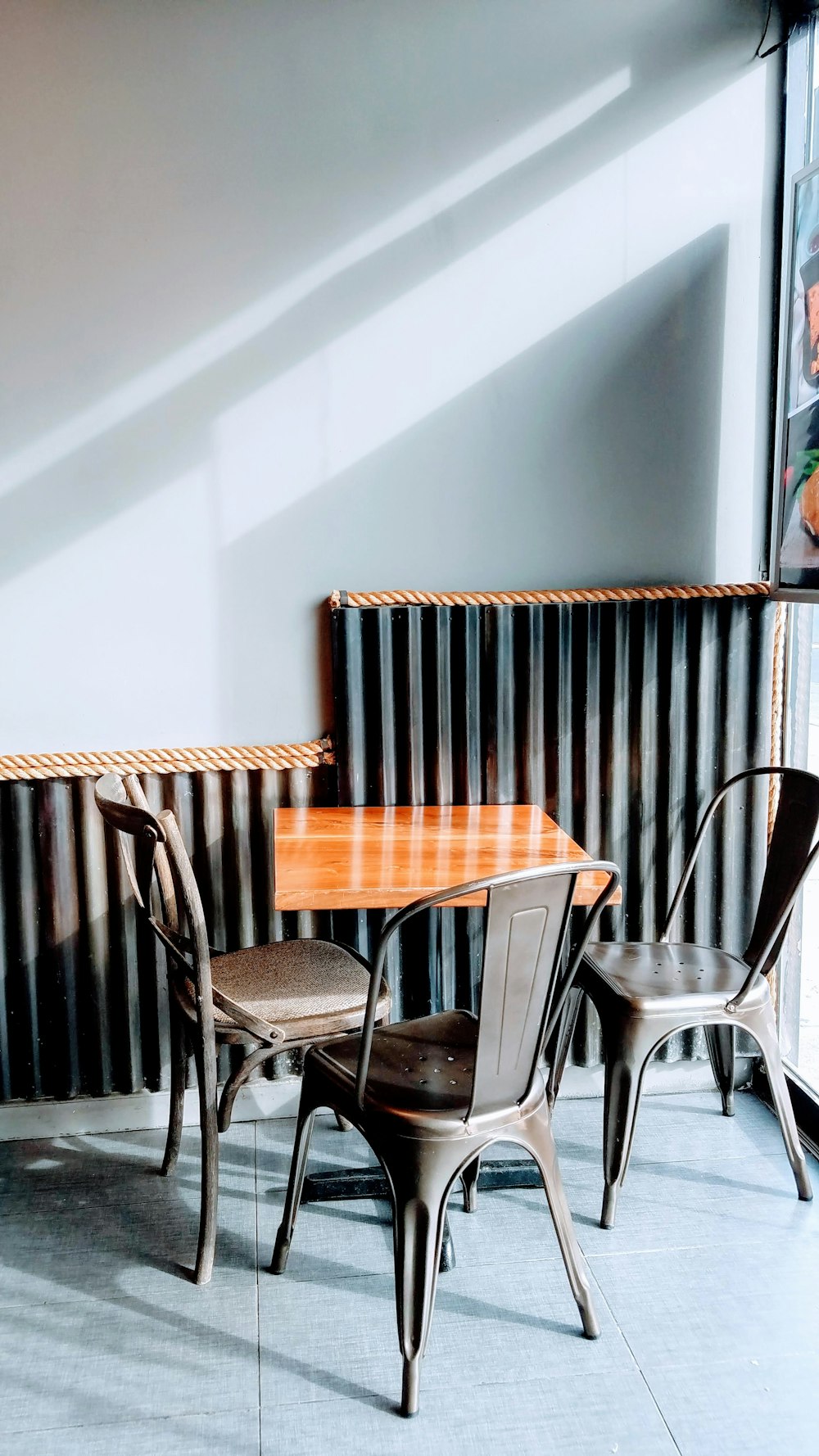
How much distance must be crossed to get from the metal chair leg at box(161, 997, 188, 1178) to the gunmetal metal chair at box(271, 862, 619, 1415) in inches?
23.4

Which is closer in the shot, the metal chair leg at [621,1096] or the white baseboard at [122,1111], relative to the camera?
the metal chair leg at [621,1096]

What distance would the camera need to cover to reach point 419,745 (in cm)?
262

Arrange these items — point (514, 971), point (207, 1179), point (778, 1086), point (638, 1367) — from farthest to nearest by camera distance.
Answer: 1. point (778, 1086)
2. point (207, 1179)
3. point (638, 1367)
4. point (514, 971)

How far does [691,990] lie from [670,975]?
0.28ft

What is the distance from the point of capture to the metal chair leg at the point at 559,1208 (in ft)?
5.92

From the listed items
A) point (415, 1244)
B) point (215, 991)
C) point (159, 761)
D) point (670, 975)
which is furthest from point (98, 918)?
point (670, 975)

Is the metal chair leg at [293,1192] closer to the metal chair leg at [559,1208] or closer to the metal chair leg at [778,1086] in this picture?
the metal chair leg at [559,1208]

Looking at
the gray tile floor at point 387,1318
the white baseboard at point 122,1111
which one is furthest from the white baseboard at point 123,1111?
the gray tile floor at point 387,1318

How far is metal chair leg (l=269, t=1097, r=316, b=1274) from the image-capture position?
202 centimetres

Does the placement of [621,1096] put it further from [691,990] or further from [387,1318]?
[387,1318]

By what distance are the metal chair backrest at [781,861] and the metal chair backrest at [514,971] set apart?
599mm

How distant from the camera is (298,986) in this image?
217 cm

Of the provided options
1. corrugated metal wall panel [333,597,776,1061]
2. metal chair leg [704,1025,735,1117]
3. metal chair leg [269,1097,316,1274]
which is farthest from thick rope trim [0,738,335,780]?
metal chair leg [704,1025,735,1117]

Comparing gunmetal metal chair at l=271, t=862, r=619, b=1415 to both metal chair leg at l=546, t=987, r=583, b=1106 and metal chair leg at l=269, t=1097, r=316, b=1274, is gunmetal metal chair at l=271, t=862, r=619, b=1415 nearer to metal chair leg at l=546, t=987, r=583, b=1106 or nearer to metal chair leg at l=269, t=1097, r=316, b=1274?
metal chair leg at l=269, t=1097, r=316, b=1274
